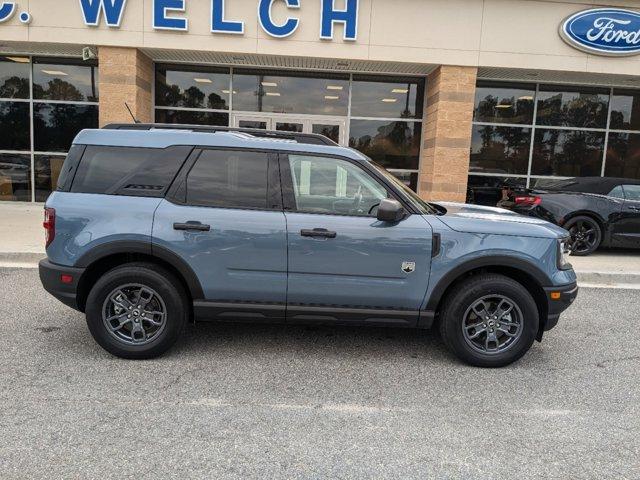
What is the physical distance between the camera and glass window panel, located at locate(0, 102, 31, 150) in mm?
13625

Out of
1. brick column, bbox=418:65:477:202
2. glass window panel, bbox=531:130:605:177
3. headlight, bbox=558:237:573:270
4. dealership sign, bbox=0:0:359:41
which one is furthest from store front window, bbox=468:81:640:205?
headlight, bbox=558:237:573:270

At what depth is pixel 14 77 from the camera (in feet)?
44.5

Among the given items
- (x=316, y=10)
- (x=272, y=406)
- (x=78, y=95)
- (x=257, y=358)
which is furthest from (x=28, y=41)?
(x=272, y=406)

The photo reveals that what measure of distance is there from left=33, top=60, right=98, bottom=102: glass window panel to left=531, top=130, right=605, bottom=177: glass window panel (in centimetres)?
1199

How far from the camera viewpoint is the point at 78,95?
13578 mm

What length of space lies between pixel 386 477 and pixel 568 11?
12228mm

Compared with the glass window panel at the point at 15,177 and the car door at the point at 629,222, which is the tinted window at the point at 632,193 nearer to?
the car door at the point at 629,222

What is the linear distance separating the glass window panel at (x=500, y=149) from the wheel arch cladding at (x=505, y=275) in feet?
33.2

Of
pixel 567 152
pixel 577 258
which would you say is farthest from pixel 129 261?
pixel 567 152

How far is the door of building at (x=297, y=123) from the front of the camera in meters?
13.8

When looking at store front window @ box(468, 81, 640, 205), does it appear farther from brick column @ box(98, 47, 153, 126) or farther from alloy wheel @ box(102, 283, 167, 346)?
alloy wheel @ box(102, 283, 167, 346)

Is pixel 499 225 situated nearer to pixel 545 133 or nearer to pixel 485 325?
pixel 485 325

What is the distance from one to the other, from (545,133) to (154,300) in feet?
41.7

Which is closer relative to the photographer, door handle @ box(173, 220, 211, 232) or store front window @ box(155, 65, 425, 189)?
door handle @ box(173, 220, 211, 232)
